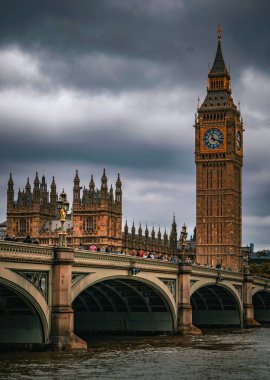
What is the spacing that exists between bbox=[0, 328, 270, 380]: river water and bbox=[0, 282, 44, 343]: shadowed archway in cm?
132

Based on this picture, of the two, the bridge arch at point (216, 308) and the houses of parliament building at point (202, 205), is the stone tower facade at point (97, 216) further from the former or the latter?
the bridge arch at point (216, 308)

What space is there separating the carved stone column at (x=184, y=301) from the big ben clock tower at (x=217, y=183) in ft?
324

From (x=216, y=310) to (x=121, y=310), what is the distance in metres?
22.2

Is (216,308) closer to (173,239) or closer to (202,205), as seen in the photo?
(202,205)

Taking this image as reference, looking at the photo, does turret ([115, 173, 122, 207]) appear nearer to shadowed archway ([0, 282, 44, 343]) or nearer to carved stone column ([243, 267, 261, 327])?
carved stone column ([243, 267, 261, 327])

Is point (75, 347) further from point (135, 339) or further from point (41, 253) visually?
point (135, 339)

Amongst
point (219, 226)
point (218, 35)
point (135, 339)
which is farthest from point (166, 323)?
point (218, 35)

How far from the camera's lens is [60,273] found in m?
56.4

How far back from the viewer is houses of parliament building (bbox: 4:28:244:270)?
6260 inches

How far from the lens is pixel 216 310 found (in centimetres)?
9944

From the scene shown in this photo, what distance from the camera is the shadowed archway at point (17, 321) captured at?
56188 millimetres

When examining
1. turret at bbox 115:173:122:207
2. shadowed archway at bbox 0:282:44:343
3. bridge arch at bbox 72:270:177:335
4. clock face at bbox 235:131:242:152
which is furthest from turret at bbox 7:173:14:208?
shadowed archway at bbox 0:282:44:343

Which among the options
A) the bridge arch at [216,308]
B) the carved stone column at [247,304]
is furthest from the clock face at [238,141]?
the bridge arch at [216,308]

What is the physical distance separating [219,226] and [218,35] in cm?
4086
